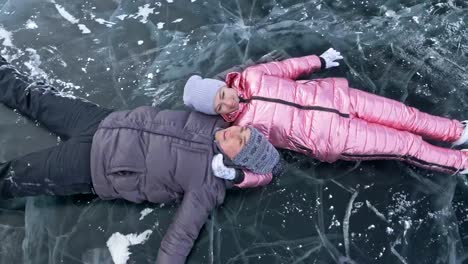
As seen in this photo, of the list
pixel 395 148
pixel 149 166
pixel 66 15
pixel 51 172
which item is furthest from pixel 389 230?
pixel 66 15

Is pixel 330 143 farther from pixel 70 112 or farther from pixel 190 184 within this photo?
pixel 70 112

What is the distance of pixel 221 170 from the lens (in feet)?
4.83

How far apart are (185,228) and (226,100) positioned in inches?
17.4

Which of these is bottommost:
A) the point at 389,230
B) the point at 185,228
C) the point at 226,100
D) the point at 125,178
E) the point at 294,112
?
the point at 389,230

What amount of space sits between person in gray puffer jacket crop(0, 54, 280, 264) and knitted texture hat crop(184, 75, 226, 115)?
0.22 feet

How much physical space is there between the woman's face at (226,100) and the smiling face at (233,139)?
13 centimetres

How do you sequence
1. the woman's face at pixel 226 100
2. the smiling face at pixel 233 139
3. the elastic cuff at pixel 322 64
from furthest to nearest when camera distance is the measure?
the elastic cuff at pixel 322 64
the woman's face at pixel 226 100
the smiling face at pixel 233 139

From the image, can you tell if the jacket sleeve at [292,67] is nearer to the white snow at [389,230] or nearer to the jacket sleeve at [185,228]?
the jacket sleeve at [185,228]

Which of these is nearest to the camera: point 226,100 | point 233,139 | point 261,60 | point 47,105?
point 233,139

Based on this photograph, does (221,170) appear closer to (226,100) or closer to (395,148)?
(226,100)

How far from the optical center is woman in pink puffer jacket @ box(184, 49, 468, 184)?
5.19 ft

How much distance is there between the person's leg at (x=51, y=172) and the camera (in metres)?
1.56

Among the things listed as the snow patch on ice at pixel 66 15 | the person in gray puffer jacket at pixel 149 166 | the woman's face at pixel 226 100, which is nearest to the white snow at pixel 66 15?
the snow patch on ice at pixel 66 15

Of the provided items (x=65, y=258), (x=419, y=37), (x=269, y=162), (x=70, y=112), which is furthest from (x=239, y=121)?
(x=419, y=37)
